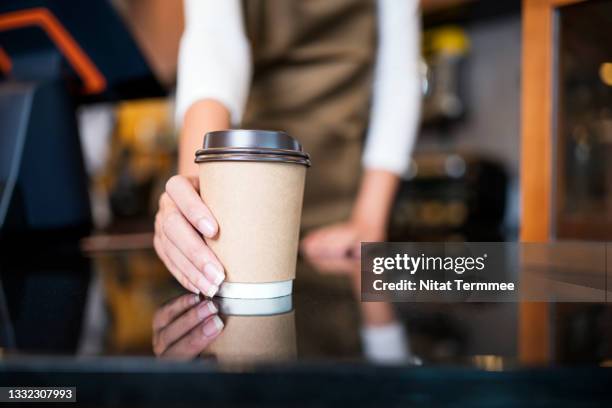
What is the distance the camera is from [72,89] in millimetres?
1006

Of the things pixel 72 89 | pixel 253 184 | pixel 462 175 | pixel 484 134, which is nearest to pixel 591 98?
pixel 253 184

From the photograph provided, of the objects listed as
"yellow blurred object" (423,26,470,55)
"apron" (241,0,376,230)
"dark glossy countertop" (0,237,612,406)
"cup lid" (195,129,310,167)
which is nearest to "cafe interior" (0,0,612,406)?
"dark glossy countertop" (0,237,612,406)

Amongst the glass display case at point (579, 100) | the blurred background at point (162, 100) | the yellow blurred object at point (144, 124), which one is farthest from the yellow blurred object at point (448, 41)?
the glass display case at point (579, 100)

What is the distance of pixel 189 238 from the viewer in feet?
1.60

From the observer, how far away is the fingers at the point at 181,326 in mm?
324

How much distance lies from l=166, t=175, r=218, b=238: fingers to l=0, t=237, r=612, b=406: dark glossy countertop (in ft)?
0.22

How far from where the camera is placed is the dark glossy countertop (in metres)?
0.28

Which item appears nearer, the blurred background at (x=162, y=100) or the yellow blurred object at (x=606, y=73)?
the blurred background at (x=162, y=100)

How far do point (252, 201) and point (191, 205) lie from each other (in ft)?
0.21

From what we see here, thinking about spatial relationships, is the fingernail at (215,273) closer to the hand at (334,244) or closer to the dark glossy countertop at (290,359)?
the dark glossy countertop at (290,359)

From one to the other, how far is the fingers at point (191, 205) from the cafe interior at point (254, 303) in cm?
7

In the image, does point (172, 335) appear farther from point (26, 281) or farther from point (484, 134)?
point (484, 134)

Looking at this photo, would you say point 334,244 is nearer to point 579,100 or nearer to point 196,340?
point 579,100

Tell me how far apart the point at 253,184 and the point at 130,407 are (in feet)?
0.68
